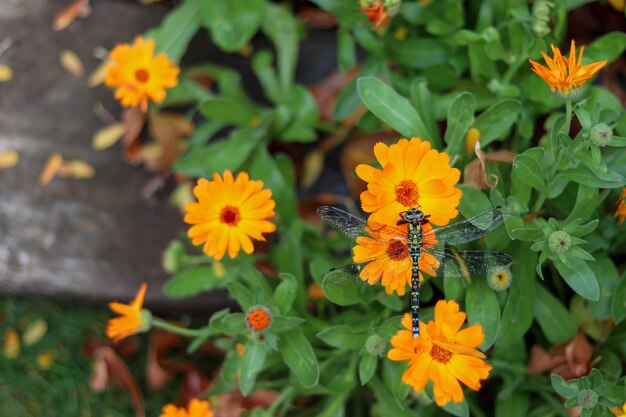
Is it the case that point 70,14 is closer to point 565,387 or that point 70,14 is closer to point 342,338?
point 342,338

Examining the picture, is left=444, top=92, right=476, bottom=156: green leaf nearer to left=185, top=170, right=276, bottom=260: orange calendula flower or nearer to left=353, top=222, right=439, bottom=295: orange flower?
left=353, top=222, right=439, bottom=295: orange flower

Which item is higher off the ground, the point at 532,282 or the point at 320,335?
the point at 532,282

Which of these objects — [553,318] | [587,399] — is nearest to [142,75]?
[553,318]

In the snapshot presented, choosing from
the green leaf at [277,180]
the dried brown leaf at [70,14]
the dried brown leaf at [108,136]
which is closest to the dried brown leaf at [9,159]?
the dried brown leaf at [108,136]

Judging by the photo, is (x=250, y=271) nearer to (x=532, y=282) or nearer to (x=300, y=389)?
(x=300, y=389)

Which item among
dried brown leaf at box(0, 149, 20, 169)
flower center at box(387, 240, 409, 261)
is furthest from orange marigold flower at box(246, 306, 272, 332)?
dried brown leaf at box(0, 149, 20, 169)

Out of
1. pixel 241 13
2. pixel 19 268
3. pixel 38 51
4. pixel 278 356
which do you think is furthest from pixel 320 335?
pixel 38 51

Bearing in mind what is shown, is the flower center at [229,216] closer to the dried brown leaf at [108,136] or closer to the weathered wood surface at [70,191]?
the weathered wood surface at [70,191]
